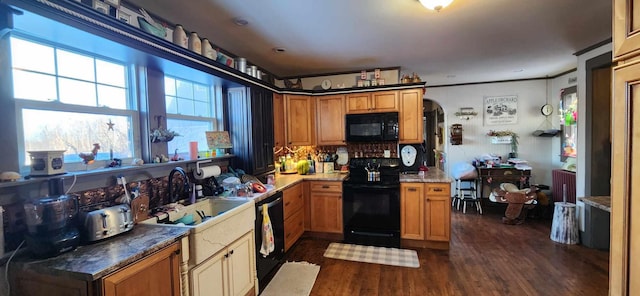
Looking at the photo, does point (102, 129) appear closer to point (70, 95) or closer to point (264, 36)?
point (70, 95)

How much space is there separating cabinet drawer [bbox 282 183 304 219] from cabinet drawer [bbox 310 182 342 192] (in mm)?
184

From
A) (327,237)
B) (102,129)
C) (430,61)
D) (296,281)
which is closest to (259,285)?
(296,281)

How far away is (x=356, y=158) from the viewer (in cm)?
427

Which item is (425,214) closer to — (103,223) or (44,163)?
(103,223)

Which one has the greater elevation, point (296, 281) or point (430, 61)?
point (430, 61)

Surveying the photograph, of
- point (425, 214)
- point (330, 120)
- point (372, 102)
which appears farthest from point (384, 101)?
point (425, 214)

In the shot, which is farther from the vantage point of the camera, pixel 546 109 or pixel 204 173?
pixel 546 109

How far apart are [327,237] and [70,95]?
3.16m

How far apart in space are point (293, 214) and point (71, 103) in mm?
2432

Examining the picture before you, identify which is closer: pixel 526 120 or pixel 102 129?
pixel 102 129

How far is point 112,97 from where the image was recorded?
2041 mm

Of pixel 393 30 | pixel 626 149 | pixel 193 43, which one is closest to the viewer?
pixel 626 149

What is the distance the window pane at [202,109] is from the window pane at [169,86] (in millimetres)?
347

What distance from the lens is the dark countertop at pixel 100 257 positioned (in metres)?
1.19
